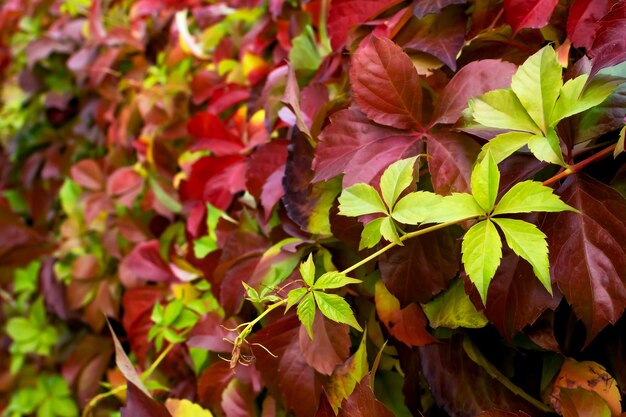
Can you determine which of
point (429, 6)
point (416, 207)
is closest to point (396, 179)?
point (416, 207)

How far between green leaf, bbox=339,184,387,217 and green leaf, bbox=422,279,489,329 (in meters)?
0.12

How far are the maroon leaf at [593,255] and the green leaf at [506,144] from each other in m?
0.06

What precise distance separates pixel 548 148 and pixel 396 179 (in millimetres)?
123

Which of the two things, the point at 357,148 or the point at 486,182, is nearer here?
the point at 486,182

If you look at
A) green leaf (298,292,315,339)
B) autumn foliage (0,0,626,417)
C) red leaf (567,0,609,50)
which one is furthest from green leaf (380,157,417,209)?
red leaf (567,0,609,50)

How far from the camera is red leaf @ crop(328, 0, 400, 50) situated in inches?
28.0

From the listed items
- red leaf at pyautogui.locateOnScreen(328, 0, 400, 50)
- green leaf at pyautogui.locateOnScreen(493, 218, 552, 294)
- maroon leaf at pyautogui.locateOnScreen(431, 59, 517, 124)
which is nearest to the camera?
green leaf at pyautogui.locateOnScreen(493, 218, 552, 294)

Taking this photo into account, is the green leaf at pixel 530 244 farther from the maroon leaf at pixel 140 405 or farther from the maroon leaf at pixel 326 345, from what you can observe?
the maroon leaf at pixel 140 405

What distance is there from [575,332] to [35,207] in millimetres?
1355

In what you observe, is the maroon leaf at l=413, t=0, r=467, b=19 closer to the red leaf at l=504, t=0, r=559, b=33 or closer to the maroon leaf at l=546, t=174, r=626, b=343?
the red leaf at l=504, t=0, r=559, b=33

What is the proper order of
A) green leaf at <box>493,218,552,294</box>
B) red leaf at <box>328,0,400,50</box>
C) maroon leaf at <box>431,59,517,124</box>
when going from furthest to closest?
1. red leaf at <box>328,0,400,50</box>
2. maroon leaf at <box>431,59,517,124</box>
3. green leaf at <box>493,218,552,294</box>

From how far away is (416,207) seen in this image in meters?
0.49

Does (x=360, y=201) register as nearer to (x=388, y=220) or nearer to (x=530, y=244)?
(x=388, y=220)

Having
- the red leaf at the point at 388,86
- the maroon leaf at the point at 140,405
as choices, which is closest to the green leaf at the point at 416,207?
the red leaf at the point at 388,86
